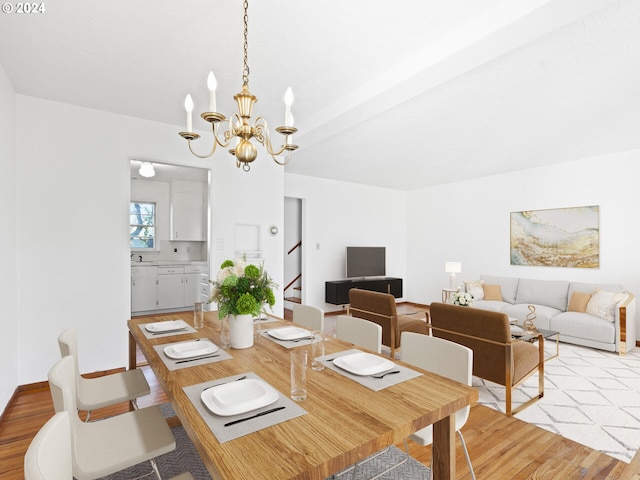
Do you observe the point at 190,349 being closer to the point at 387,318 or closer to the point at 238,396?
the point at 238,396

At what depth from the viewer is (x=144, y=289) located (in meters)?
5.97

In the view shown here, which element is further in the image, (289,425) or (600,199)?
(600,199)

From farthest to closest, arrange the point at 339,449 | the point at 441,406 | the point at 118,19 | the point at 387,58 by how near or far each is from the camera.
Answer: the point at 387,58 < the point at 118,19 < the point at 441,406 < the point at 339,449

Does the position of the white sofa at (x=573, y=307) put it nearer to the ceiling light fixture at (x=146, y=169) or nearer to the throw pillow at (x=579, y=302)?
the throw pillow at (x=579, y=302)

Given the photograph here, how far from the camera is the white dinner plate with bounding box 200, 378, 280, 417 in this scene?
1100 mm

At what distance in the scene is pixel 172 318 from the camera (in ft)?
8.13

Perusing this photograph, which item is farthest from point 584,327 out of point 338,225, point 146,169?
point 146,169

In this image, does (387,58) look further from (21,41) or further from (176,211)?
(176,211)

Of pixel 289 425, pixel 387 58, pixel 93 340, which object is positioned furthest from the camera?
pixel 93 340

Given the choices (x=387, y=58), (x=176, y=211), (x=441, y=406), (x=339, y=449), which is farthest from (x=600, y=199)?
(x=176, y=211)

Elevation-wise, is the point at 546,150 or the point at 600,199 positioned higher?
the point at 546,150

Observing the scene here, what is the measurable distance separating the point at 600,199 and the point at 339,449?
5.78 meters

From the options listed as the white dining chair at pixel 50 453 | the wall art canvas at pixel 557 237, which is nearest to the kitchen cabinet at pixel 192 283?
the white dining chair at pixel 50 453

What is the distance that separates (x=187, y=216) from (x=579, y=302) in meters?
6.67
